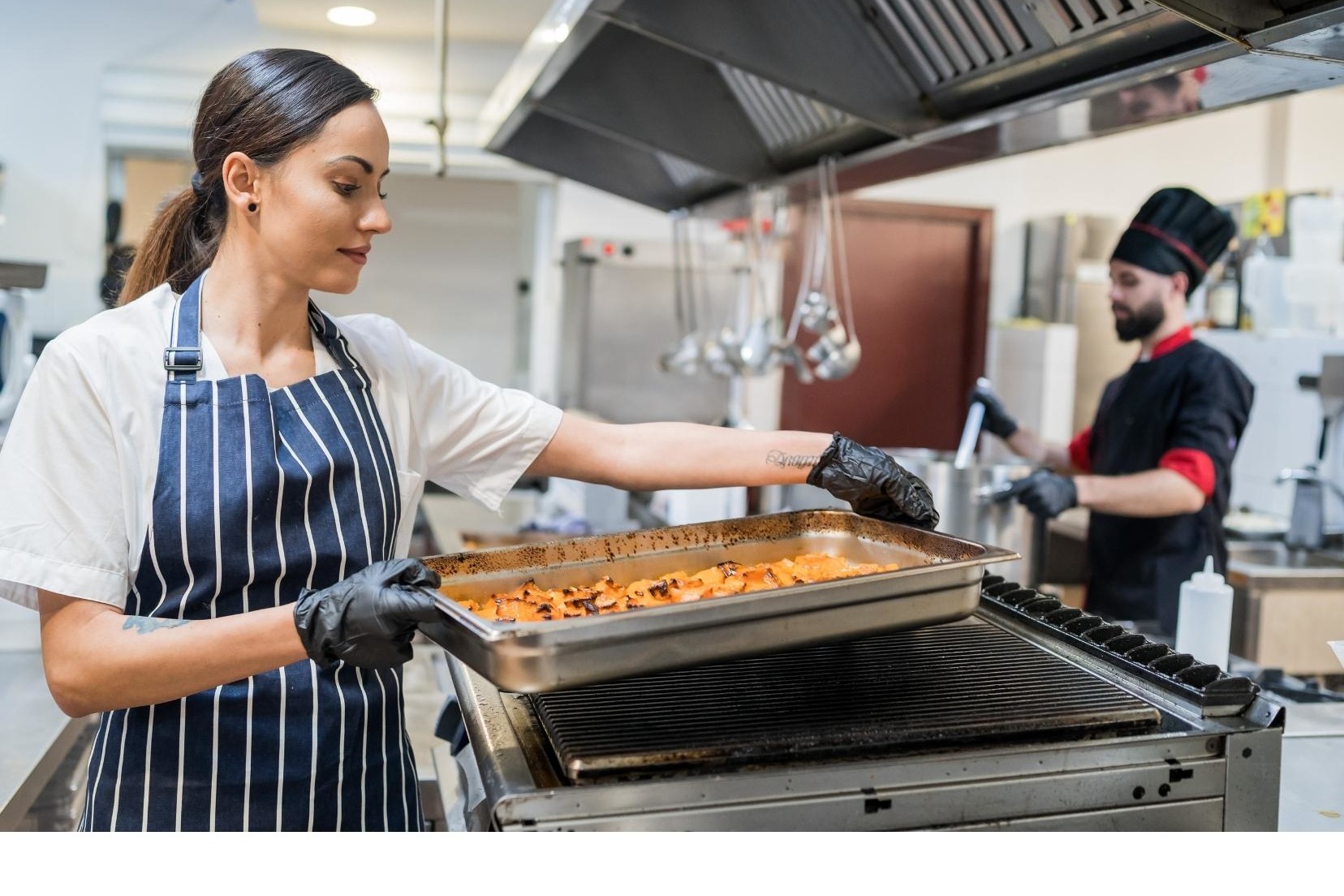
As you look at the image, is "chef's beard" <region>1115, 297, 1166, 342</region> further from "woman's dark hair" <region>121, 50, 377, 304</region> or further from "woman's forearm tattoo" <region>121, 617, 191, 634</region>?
"woman's forearm tattoo" <region>121, 617, 191, 634</region>

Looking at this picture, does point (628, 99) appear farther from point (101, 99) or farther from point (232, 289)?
point (101, 99)

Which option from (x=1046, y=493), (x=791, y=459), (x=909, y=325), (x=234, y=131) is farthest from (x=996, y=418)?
(x=909, y=325)

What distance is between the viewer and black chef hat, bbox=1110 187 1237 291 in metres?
2.93

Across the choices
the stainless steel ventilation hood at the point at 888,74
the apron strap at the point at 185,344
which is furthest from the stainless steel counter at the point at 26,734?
the stainless steel ventilation hood at the point at 888,74

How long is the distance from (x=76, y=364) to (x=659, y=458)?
2.63ft

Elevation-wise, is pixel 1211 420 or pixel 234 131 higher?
pixel 234 131

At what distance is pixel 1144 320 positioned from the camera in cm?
301

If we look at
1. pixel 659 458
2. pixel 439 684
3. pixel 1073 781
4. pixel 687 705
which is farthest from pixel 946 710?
pixel 439 684

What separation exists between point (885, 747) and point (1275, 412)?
4238 millimetres

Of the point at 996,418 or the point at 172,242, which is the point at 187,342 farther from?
the point at 996,418

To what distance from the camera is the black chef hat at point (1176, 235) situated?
293 cm

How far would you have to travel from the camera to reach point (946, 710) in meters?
1.26

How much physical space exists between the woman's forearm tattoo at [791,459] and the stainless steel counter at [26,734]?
1.16 metres

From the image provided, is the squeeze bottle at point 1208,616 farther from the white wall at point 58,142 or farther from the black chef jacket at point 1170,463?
the white wall at point 58,142
